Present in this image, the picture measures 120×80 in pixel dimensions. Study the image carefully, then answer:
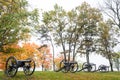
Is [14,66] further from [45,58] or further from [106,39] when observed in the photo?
[45,58]

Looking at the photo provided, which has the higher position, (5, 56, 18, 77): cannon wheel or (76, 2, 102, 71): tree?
(76, 2, 102, 71): tree

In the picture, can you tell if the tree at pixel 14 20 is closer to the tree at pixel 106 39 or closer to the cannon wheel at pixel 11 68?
the cannon wheel at pixel 11 68

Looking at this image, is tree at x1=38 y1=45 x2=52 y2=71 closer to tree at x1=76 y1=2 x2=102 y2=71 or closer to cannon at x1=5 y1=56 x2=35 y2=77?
tree at x1=76 y1=2 x2=102 y2=71

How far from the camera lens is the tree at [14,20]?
2163 cm

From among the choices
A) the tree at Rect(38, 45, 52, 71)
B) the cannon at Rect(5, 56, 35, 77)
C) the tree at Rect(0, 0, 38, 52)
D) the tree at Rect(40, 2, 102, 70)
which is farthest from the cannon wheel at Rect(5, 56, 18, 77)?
the tree at Rect(38, 45, 52, 71)

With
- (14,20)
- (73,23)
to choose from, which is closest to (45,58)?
(73,23)

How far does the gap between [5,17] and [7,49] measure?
7.56 m

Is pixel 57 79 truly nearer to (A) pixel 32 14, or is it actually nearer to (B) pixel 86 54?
(A) pixel 32 14

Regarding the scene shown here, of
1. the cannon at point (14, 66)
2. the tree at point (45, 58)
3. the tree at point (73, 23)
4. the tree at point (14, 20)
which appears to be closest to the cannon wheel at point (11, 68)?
the cannon at point (14, 66)

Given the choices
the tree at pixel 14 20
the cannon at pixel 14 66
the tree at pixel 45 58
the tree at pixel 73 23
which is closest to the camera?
the cannon at pixel 14 66

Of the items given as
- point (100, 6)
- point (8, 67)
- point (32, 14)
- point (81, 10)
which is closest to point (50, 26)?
point (81, 10)

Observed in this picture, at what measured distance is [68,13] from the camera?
46.5 metres

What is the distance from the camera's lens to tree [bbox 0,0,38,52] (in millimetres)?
21631

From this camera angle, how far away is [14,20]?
70.2 feet
